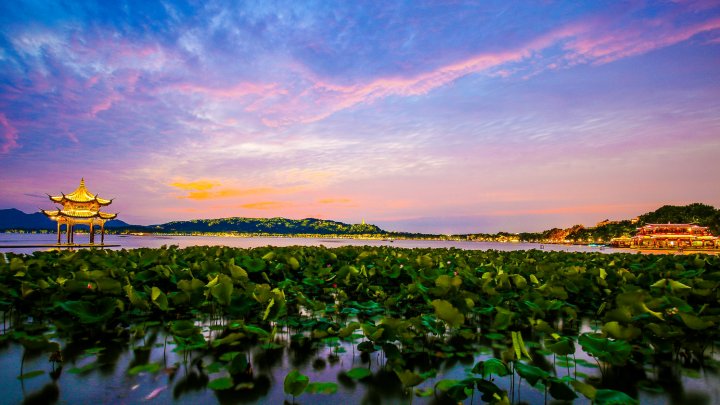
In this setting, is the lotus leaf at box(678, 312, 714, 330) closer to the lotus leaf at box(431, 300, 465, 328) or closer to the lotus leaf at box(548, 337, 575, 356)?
the lotus leaf at box(548, 337, 575, 356)

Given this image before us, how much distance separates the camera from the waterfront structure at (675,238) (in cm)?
9238

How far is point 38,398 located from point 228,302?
2.09 m

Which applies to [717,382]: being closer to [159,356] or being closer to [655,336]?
[655,336]

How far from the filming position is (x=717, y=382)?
4266 millimetres

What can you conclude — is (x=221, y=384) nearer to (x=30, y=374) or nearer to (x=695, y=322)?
(x=30, y=374)

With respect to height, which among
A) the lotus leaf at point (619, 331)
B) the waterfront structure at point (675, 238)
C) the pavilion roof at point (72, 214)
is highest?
the pavilion roof at point (72, 214)

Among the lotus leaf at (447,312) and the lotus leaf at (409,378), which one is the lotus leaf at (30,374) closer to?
the lotus leaf at (409,378)

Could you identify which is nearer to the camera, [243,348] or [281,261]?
[243,348]

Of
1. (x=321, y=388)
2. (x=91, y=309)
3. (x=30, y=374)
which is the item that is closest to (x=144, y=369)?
(x=30, y=374)

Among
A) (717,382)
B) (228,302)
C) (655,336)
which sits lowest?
(717,382)

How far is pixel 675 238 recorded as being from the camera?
9338cm

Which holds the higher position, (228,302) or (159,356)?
(228,302)

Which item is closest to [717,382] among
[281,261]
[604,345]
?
[604,345]

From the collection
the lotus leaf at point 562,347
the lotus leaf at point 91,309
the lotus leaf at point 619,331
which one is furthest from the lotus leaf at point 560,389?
the lotus leaf at point 91,309
